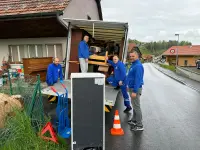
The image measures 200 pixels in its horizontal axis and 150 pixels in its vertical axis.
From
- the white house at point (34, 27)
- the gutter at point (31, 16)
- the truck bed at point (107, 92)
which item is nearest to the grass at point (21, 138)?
the truck bed at point (107, 92)

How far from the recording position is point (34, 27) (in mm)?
10422

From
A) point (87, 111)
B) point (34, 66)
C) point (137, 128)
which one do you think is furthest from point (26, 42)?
point (87, 111)

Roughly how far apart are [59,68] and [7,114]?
287cm

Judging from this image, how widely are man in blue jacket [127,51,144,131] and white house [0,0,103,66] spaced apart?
3.34 m

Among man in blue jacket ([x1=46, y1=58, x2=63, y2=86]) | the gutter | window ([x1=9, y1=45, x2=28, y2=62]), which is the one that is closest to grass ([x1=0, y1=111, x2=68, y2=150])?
man in blue jacket ([x1=46, y1=58, x2=63, y2=86])

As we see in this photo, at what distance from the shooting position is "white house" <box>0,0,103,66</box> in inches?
377

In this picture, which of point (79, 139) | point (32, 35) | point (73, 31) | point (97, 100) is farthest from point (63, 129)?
point (32, 35)

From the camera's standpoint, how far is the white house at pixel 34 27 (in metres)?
9.59

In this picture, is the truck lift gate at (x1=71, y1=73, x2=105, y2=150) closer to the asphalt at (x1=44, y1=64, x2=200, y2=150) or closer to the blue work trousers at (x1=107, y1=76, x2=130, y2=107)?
the asphalt at (x1=44, y1=64, x2=200, y2=150)

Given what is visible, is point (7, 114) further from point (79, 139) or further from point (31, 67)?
point (31, 67)

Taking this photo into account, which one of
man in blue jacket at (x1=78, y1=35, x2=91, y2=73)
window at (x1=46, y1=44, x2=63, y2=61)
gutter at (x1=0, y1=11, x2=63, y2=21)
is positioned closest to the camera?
man in blue jacket at (x1=78, y1=35, x2=91, y2=73)

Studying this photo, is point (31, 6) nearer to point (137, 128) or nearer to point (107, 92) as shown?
point (107, 92)

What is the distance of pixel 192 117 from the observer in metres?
6.69

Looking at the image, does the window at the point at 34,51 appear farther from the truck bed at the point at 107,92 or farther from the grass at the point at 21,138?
the grass at the point at 21,138
